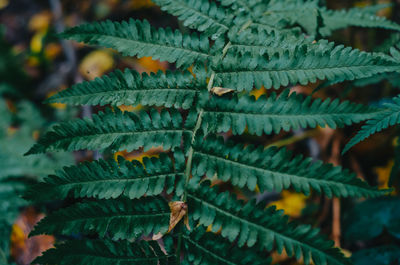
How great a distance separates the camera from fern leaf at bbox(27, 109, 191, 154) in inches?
50.7

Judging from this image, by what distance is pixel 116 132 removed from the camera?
1.30 meters

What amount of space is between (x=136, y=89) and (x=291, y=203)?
5.17 ft

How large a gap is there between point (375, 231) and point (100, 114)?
1.56 meters

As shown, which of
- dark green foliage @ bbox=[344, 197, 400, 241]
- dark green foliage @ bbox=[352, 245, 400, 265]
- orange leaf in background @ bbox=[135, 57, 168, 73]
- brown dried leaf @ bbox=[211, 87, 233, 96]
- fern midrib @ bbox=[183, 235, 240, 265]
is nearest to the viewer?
fern midrib @ bbox=[183, 235, 240, 265]

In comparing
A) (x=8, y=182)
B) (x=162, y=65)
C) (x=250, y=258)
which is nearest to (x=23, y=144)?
(x=8, y=182)

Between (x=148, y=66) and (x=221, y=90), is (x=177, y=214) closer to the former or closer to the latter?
(x=221, y=90)

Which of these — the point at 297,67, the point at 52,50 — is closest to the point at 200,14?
the point at 297,67

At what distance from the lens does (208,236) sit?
119cm

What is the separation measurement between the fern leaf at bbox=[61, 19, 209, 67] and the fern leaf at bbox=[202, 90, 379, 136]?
9.6 inches

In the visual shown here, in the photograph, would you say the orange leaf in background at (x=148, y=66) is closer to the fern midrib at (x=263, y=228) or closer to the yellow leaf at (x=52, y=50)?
the yellow leaf at (x=52, y=50)

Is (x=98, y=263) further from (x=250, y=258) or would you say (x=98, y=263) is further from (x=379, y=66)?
(x=379, y=66)

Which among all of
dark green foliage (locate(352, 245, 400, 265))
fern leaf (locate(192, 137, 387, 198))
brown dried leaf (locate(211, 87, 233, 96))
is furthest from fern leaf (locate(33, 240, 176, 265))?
dark green foliage (locate(352, 245, 400, 265))

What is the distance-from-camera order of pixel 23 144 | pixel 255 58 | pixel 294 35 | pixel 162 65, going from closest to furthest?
pixel 255 58
pixel 294 35
pixel 23 144
pixel 162 65

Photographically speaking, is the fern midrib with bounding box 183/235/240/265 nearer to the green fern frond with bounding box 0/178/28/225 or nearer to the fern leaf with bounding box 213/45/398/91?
the fern leaf with bounding box 213/45/398/91
